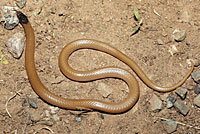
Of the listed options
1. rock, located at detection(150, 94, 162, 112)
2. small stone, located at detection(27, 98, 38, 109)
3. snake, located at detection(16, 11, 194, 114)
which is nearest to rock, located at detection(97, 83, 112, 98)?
snake, located at detection(16, 11, 194, 114)

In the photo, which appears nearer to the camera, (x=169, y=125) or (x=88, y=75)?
(x=169, y=125)

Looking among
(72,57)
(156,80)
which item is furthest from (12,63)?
(156,80)

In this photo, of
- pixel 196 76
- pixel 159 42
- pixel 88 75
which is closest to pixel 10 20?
pixel 88 75

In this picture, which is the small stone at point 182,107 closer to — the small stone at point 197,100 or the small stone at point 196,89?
the small stone at point 197,100

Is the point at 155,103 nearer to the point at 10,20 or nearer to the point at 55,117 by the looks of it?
the point at 55,117

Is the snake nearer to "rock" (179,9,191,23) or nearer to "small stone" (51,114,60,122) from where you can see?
"small stone" (51,114,60,122)
